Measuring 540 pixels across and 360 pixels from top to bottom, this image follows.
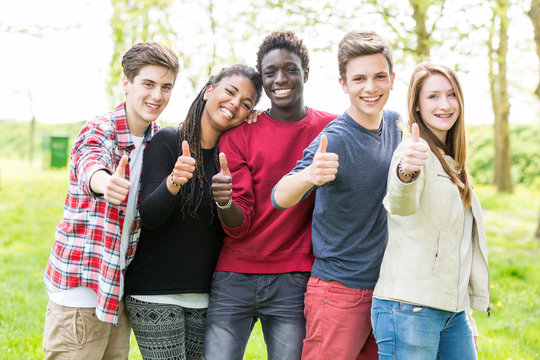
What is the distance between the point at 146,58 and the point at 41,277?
426 centimetres

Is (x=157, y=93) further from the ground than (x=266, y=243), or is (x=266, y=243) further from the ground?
(x=157, y=93)

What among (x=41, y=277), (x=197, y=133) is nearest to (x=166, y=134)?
(x=197, y=133)

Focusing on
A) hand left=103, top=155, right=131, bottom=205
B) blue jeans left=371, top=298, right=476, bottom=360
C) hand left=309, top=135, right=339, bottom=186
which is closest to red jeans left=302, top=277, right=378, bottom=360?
blue jeans left=371, top=298, right=476, bottom=360

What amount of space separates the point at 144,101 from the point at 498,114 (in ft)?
51.9

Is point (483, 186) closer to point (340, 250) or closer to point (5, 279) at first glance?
point (5, 279)

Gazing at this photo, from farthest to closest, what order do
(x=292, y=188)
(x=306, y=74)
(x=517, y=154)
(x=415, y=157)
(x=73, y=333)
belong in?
(x=517, y=154), (x=306, y=74), (x=73, y=333), (x=292, y=188), (x=415, y=157)

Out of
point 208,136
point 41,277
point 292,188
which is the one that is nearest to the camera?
point 292,188

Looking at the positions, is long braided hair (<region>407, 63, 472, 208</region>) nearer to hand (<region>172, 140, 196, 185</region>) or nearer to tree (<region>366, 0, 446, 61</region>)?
hand (<region>172, 140, 196, 185</region>)

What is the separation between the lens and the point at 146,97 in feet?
9.23

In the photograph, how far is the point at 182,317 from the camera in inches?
108

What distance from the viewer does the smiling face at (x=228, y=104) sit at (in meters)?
2.89

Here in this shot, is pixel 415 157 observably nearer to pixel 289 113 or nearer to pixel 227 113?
pixel 289 113

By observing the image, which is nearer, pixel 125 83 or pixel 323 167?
pixel 323 167

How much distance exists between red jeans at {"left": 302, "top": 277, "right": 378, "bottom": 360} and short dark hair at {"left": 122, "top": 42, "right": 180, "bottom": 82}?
1.36 m
